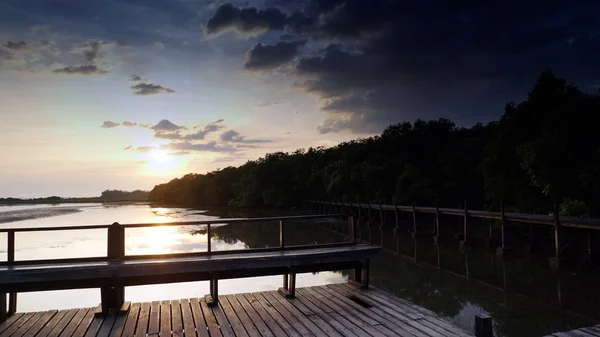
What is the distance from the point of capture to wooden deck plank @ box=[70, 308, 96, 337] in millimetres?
6453

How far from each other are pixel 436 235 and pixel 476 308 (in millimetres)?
13744

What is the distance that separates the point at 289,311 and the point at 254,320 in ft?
2.44

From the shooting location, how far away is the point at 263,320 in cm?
705

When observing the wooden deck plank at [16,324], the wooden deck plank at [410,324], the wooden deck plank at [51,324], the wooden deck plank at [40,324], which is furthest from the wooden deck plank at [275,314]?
the wooden deck plank at [16,324]

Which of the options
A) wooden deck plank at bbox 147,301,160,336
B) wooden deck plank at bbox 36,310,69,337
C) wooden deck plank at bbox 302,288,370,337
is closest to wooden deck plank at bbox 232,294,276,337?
wooden deck plank at bbox 302,288,370,337

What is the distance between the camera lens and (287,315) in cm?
730

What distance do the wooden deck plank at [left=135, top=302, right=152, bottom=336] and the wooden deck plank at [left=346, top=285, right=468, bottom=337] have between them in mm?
3968

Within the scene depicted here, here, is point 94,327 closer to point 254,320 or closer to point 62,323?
point 62,323

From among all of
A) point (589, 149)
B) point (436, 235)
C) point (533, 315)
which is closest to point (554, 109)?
point (589, 149)

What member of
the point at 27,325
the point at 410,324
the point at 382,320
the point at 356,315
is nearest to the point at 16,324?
the point at 27,325

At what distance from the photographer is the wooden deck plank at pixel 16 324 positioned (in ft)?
21.3

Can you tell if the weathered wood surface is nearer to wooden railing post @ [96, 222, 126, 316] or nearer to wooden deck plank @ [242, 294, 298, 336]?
wooden railing post @ [96, 222, 126, 316]

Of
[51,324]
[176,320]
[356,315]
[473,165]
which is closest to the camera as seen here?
[51,324]

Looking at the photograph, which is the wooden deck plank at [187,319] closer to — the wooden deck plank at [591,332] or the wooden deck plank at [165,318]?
the wooden deck plank at [165,318]
